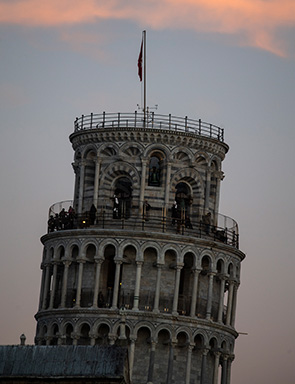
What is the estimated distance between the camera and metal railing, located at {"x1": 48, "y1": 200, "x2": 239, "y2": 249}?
171 meters

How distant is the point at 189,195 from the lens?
175000 millimetres

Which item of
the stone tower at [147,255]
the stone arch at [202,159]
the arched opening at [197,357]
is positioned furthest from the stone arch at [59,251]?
the stone arch at [202,159]

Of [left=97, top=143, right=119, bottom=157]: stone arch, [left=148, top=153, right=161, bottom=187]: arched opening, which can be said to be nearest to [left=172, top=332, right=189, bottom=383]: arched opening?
[left=148, top=153, right=161, bottom=187]: arched opening

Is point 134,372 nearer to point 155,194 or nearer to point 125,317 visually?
point 125,317

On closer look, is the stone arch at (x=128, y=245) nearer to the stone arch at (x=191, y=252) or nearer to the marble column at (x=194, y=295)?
the stone arch at (x=191, y=252)

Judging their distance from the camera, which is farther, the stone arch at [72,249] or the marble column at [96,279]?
the stone arch at [72,249]

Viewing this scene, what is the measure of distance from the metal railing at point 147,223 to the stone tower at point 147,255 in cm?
10

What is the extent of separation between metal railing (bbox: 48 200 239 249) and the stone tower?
10 cm

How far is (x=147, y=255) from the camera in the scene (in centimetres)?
17025

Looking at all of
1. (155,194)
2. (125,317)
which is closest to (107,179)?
(155,194)

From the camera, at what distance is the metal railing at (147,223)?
562 ft

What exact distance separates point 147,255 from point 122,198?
7283mm

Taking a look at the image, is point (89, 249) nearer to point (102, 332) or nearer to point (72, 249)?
point (72, 249)

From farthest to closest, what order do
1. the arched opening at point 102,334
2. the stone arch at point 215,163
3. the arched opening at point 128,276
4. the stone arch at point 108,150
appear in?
the stone arch at point 215,163 < the stone arch at point 108,150 < the arched opening at point 128,276 < the arched opening at point 102,334
